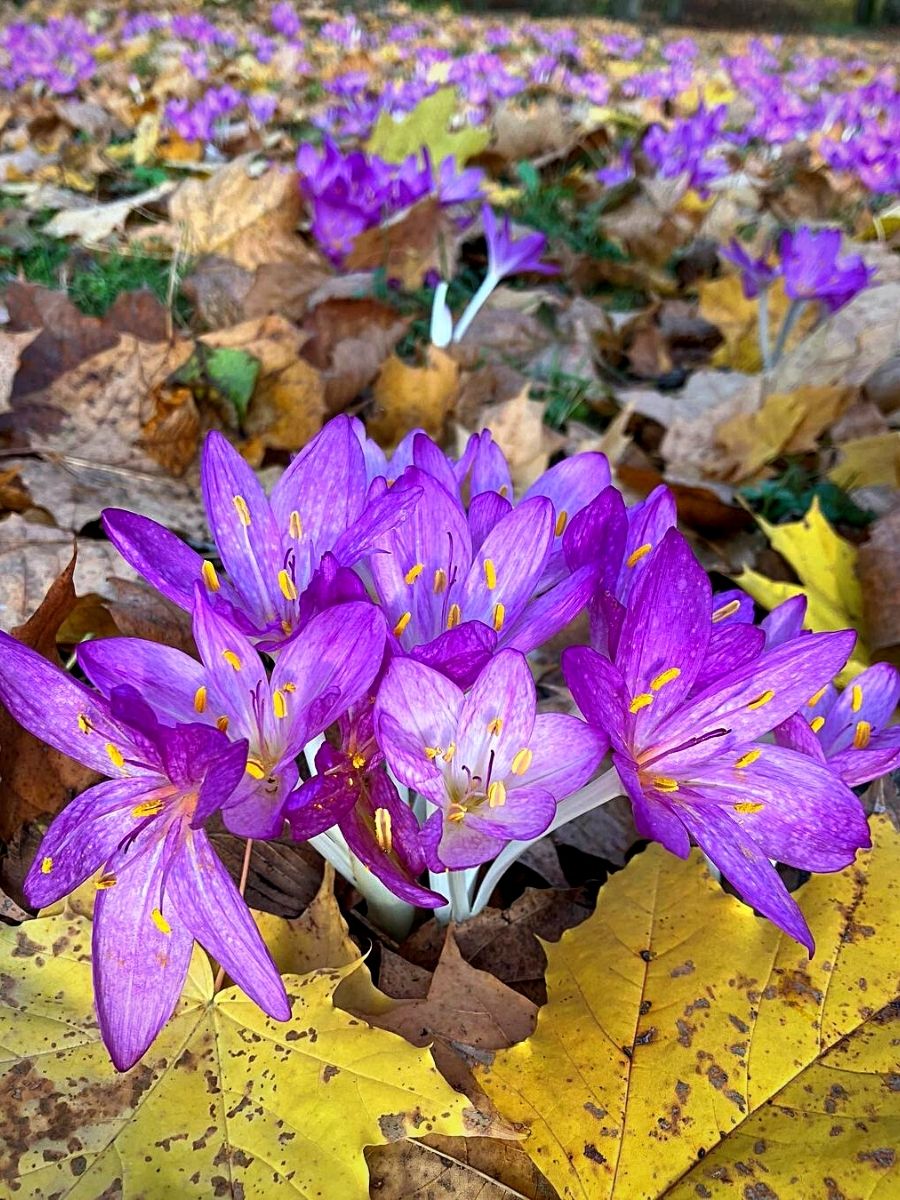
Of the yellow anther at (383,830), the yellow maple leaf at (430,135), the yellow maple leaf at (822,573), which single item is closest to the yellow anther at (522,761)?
the yellow anther at (383,830)

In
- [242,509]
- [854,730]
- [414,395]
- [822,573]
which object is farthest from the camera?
[414,395]

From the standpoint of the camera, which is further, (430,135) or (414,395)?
(430,135)

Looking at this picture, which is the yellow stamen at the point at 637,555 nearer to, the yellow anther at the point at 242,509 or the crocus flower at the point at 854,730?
the crocus flower at the point at 854,730

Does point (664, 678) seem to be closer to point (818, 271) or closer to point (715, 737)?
point (715, 737)

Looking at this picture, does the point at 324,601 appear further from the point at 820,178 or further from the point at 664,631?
the point at 820,178

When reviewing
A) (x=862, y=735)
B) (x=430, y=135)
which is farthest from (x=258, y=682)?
(x=430, y=135)

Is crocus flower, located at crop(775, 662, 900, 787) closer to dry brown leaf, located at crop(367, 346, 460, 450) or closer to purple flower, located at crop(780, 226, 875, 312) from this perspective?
dry brown leaf, located at crop(367, 346, 460, 450)
